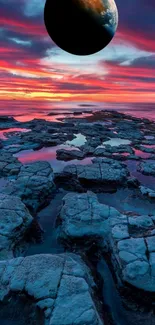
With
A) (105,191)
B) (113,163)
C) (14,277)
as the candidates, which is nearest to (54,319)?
(14,277)

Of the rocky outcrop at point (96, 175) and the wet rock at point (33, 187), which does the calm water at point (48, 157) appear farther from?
the wet rock at point (33, 187)

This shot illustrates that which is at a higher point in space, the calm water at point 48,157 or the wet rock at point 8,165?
the wet rock at point 8,165

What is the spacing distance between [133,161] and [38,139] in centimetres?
812

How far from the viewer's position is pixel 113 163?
13.6m

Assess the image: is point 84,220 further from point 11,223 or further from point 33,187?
point 33,187

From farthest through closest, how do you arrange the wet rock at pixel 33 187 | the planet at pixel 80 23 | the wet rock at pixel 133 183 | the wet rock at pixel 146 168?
1. the wet rock at pixel 146 168
2. the wet rock at pixel 133 183
3. the wet rock at pixel 33 187
4. the planet at pixel 80 23

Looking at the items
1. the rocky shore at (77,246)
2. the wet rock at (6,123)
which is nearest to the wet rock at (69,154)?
the rocky shore at (77,246)

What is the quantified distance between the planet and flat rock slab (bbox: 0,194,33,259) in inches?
220

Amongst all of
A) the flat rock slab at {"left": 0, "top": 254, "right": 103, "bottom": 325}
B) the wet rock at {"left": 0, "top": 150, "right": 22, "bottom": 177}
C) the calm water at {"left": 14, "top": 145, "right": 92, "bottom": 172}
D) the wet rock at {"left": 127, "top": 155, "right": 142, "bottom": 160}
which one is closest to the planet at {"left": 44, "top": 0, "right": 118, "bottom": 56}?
the flat rock slab at {"left": 0, "top": 254, "right": 103, "bottom": 325}

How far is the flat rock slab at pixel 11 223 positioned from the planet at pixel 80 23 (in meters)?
5.60

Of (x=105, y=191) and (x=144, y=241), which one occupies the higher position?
(x=144, y=241)

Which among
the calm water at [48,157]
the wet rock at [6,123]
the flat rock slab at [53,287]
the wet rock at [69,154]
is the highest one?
the flat rock slab at [53,287]

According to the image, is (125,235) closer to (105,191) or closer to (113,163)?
(105,191)

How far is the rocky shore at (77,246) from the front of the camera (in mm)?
4746
